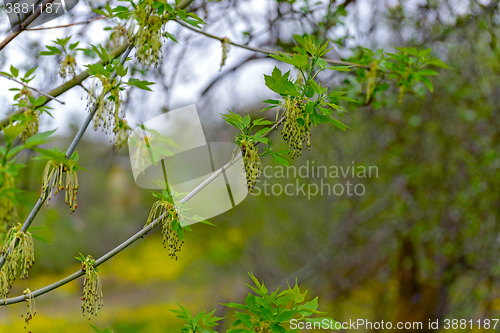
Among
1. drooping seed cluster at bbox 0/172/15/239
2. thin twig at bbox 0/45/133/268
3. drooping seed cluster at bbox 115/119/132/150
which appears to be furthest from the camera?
drooping seed cluster at bbox 115/119/132/150

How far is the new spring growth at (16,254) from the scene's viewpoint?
0.89 meters

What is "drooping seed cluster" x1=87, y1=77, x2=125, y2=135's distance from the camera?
929mm

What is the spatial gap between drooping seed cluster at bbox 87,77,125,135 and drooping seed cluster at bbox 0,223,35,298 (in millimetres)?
367

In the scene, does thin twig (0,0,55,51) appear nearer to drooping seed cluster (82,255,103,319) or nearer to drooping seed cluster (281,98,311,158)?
drooping seed cluster (82,255,103,319)

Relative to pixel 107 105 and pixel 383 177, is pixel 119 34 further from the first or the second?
pixel 383 177

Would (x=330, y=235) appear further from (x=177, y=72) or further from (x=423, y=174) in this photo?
(x=177, y=72)

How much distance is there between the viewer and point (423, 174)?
3.39m

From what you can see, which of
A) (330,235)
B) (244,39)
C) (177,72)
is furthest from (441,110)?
(177,72)

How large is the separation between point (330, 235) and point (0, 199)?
3.87 meters

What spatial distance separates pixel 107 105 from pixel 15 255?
481mm

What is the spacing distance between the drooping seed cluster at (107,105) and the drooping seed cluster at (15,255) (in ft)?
1.20

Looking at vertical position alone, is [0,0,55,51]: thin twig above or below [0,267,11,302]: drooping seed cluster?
above

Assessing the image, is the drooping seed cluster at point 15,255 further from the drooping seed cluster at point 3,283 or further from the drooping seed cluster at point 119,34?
the drooping seed cluster at point 119,34

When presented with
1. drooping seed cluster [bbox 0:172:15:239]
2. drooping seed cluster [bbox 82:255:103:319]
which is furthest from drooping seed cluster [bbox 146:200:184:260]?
drooping seed cluster [bbox 0:172:15:239]
